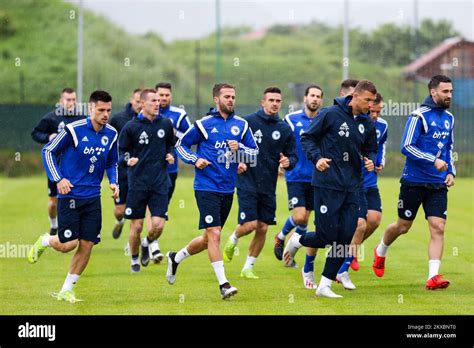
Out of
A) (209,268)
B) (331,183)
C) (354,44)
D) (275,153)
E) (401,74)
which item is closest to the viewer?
(331,183)

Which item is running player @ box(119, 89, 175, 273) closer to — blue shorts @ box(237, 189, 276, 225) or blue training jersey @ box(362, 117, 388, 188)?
blue shorts @ box(237, 189, 276, 225)

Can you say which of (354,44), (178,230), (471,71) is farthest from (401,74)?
(178,230)

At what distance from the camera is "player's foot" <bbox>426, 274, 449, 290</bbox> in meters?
12.7

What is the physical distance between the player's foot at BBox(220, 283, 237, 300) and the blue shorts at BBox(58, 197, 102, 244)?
1463mm

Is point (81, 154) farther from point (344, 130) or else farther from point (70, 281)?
point (344, 130)

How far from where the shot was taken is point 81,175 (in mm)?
12023

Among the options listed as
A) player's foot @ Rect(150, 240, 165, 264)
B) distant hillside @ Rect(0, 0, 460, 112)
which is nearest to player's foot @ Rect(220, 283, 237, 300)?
player's foot @ Rect(150, 240, 165, 264)

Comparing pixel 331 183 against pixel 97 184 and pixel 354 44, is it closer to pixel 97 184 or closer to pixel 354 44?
pixel 97 184

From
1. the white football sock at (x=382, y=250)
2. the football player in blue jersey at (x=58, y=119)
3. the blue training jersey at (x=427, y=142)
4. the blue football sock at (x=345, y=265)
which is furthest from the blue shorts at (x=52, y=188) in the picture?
the blue training jersey at (x=427, y=142)

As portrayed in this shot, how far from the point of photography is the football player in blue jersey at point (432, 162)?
12891mm

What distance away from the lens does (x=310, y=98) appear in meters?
14.6

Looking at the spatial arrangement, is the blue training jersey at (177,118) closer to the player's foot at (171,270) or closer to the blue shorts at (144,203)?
the blue shorts at (144,203)

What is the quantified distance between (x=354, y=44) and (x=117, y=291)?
137ft

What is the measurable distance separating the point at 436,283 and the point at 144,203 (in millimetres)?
4155
